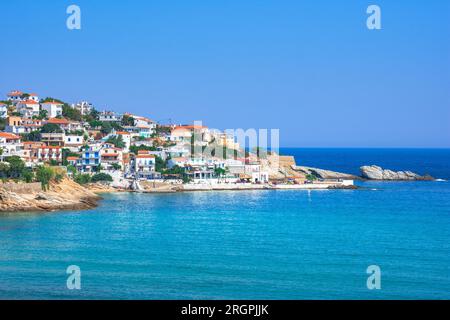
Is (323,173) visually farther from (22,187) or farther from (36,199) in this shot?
(22,187)

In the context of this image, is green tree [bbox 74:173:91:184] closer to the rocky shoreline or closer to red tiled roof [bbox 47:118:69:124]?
the rocky shoreline

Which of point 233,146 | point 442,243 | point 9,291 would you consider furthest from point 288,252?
point 233,146

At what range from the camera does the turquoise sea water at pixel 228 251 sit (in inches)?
529

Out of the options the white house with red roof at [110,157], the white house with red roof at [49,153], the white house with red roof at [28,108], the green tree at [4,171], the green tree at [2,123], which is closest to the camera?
the green tree at [4,171]

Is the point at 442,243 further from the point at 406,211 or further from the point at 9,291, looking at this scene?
the point at 9,291

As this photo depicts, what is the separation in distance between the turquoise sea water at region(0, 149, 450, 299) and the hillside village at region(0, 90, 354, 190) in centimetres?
839

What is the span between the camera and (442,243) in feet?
62.8

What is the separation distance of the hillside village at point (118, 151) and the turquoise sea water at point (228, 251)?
8.39 meters

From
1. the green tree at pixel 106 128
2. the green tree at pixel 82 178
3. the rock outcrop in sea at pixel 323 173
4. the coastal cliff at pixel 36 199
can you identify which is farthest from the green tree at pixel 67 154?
the rock outcrop in sea at pixel 323 173

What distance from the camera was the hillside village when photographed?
3781 cm

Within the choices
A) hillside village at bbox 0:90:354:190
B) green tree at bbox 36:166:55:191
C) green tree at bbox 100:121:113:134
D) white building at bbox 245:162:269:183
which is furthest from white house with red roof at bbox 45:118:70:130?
green tree at bbox 36:166:55:191

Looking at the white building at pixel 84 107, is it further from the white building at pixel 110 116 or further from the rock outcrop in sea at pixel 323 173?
the rock outcrop in sea at pixel 323 173

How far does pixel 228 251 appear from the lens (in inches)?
687

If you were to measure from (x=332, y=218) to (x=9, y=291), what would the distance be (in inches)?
573
